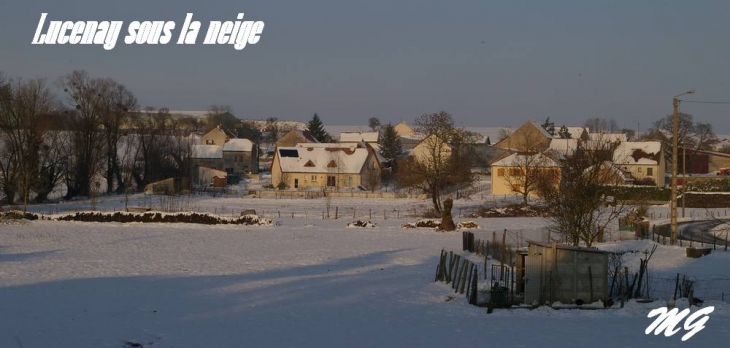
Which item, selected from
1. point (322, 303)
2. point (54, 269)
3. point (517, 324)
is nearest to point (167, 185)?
point (54, 269)

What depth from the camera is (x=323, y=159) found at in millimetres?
86625

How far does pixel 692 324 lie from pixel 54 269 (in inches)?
836

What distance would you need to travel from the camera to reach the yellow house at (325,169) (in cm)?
8419

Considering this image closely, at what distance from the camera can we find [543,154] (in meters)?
69.6

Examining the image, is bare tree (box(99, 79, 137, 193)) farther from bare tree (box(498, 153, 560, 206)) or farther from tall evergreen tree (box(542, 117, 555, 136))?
tall evergreen tree (box(542, 117, 555, 136))

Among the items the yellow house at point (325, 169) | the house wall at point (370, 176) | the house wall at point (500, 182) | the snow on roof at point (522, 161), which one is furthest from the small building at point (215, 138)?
the snow on roof at point (522, 161)

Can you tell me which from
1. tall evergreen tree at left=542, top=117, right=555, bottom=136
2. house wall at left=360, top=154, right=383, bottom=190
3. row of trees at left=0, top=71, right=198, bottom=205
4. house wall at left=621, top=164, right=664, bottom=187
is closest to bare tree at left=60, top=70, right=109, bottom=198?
row of trees at left=0, top=71, right=198, bottom=205

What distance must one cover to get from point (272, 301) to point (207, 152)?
83834 millimetres

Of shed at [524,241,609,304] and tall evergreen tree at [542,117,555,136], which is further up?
tall evergreen tree at [542,117,555,136]

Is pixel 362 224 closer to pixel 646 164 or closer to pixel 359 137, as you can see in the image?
pixel 646 164

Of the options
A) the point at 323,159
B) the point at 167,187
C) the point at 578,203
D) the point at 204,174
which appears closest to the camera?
the point at 578,203

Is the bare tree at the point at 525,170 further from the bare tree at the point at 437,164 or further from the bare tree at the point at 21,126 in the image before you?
the bare tree at the point at 21,126

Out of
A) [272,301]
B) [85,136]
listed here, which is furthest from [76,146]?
[272,301]

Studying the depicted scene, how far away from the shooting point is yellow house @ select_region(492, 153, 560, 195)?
6350 cm
